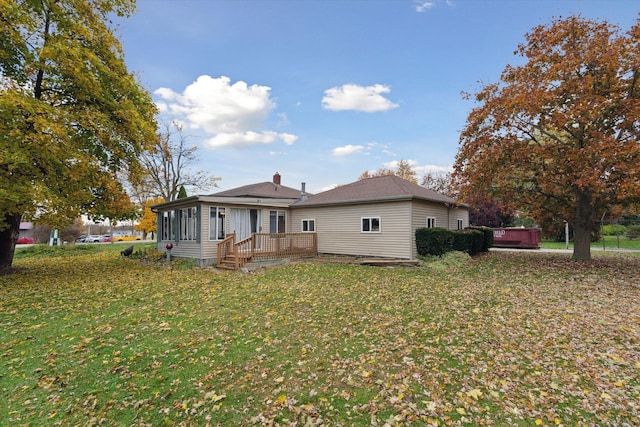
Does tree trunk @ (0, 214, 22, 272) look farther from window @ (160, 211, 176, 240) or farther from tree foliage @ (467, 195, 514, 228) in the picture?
tree foliage @ (467, 195, 514, 228)

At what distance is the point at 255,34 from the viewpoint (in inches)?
553

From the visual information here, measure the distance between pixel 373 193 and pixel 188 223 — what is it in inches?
342

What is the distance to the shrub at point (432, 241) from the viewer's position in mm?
12547

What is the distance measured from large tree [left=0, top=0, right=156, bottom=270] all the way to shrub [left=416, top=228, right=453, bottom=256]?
37.3 feet

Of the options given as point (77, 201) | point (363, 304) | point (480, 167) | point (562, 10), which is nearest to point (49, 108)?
point (77, 201)

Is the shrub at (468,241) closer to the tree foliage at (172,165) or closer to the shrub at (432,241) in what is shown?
the shrub at (432,241)

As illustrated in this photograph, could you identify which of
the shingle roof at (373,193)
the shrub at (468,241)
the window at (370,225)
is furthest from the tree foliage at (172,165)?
the shrub at (468,241)

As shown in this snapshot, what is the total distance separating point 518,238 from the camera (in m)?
20.7

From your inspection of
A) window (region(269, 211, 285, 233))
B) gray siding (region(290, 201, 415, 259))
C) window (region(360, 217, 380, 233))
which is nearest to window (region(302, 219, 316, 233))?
gray siding (region(290, 201, 415, 259))

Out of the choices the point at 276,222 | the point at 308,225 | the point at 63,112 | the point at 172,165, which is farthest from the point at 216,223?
the point at 172,165

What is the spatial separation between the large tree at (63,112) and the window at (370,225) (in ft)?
31.0

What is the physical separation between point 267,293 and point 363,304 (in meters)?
2.69

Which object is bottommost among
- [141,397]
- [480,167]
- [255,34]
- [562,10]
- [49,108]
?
[141,397]

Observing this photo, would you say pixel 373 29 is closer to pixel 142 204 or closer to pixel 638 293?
pixel 638 293
